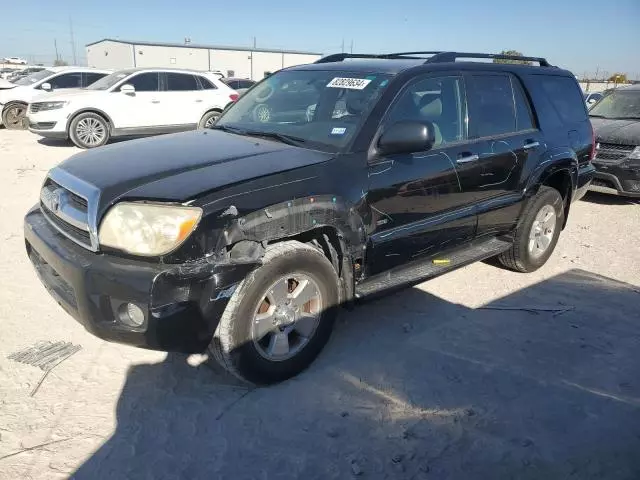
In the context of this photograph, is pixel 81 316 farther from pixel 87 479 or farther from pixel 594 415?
pixel 594 415

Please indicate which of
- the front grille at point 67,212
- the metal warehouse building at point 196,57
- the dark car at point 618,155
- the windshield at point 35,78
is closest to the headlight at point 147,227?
the front grille at point 67,212

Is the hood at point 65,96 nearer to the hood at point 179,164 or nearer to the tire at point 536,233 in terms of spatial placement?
the hood at point 179,164

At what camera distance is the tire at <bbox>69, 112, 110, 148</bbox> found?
1078cm

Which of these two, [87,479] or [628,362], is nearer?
[87,479]

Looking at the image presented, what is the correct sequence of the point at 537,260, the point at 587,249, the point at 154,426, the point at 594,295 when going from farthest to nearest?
the point at 587,249 < the point at 537,260 < the point at 594,295 < the point at 154,426

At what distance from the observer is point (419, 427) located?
2709 millimetres

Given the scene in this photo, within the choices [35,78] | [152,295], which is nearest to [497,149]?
[152,295]

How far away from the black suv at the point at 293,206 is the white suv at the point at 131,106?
6933 mm

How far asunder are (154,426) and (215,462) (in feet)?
1.39

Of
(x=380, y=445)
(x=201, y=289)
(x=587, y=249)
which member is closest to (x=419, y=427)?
(x=380, y=445)

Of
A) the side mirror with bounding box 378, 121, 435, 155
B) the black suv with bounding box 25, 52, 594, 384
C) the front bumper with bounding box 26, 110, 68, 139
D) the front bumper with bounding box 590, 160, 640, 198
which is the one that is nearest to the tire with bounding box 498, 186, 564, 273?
the black suv with bounding box 25, 52, 594, 384

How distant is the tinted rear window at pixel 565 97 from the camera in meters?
4.91

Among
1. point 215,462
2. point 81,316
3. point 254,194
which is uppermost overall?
point 254,194

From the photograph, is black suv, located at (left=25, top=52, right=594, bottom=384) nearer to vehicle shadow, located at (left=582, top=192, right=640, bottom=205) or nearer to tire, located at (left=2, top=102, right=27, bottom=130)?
vehicle shadow, located at (left=582, top=192, right=640, bottom=205)
